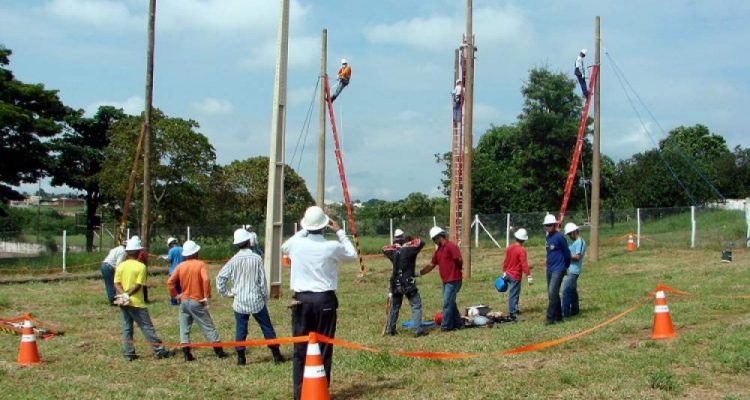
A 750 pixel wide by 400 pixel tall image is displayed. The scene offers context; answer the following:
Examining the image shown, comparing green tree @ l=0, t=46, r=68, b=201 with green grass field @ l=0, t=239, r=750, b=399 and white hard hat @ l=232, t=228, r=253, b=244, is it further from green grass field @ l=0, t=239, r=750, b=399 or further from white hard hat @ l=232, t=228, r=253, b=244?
white hard hat @ l=232, t=228, r=253, b=244

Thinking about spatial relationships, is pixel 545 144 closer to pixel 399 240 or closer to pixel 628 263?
pixel 628 263

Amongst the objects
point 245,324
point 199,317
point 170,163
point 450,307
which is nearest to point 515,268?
point 450,307

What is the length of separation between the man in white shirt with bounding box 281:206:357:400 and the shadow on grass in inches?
29.4

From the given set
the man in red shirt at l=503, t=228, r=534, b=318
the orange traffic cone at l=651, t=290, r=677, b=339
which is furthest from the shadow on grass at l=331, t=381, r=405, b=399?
the man in red shirt at l=503, t=228, r=534, b=318

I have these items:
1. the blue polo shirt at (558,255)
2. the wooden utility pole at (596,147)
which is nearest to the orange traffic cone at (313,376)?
the blue polo shirt at (558,255)

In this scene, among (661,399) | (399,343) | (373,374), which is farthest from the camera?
(399,343)

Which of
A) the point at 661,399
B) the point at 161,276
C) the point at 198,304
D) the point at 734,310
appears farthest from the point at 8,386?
the point at 161,276

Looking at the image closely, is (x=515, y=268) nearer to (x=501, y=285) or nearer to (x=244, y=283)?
(x=501, y=285)

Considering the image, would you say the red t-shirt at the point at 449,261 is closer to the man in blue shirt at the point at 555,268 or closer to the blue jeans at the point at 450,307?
the blue jeans at the point at 450,307

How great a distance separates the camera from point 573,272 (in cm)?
1323

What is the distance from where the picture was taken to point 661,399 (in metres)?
7.46

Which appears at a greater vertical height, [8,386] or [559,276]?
→ [559,276]

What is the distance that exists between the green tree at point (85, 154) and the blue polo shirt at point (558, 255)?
3150cm

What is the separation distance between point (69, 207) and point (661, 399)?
7038 cm
